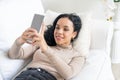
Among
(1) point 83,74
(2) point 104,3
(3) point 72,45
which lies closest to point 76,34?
(3) point 72,45

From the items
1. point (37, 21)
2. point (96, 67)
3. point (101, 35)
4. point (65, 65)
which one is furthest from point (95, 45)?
point (37, 21)

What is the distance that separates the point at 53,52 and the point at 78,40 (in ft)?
1.43

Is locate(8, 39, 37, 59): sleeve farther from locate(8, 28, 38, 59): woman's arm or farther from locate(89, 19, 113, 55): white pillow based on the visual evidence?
locate(89, 19, 113, 55): white pillow

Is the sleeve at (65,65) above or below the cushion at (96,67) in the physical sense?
above

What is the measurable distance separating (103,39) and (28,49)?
0.61 meters

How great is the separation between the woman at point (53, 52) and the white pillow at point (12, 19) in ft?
0.31

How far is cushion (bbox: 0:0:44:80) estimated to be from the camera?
1645 mm

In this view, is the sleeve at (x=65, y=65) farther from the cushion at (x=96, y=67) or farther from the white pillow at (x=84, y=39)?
the white pillow at (x=84, y=39)

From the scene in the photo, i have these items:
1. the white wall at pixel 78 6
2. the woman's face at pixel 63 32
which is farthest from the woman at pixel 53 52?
the white wall at pixel 78 6

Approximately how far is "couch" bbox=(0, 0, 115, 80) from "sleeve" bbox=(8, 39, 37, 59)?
0.13ft

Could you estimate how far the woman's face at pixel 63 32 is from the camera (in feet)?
5.64

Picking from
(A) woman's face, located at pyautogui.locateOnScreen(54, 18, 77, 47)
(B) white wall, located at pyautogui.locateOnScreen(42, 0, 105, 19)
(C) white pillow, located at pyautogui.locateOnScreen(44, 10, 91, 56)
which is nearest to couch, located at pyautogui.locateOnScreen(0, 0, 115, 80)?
(C) white pillow, located at pyautogui.locateOnScreen(44, 10, 91, 56)

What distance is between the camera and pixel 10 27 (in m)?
1.70

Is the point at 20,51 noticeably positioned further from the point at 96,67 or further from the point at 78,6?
the point at 78,6
